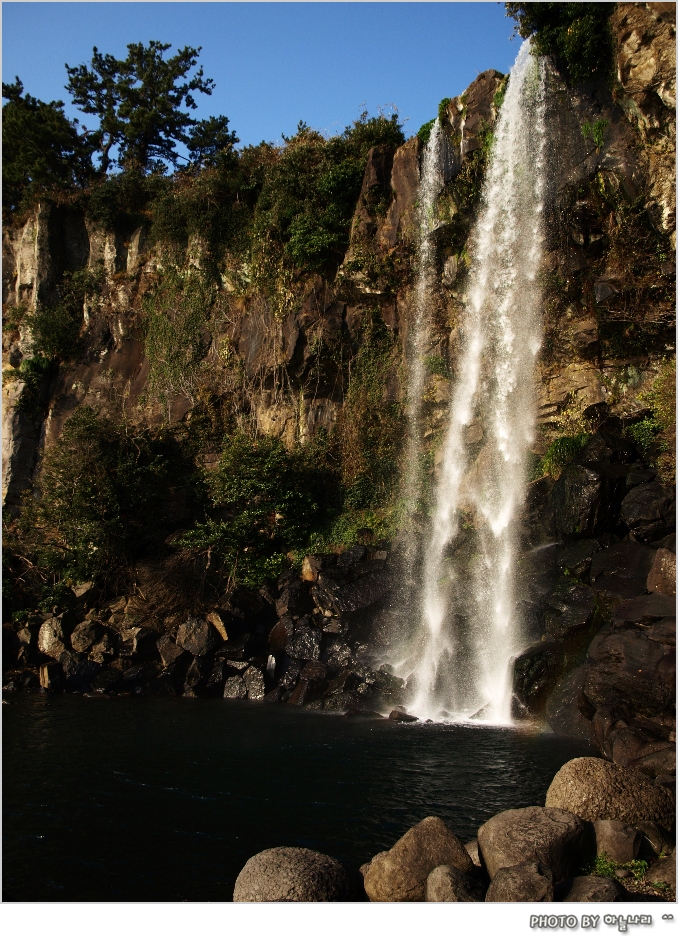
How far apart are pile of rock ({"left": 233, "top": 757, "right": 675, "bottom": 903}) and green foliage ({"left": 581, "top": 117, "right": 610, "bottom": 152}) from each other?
16.0 meters

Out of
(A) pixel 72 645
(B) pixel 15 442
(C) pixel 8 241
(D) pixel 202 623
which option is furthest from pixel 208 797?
(C) pixel 8 241

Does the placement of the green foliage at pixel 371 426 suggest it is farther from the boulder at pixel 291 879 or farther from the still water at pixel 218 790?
the boulder at pixel 291 879

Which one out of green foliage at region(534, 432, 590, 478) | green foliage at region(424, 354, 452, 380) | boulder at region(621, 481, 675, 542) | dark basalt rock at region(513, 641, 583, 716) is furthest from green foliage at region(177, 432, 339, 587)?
boulder at region(621, 481, 675, 542)

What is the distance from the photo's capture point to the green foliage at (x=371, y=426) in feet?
68.4

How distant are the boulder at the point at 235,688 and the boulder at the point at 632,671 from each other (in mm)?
7931

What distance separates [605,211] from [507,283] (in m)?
3.16

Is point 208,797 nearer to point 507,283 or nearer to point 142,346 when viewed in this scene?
point 507,283

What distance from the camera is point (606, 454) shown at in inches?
609

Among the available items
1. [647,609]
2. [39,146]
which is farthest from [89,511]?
[39,146]

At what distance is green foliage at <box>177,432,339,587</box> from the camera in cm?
1892

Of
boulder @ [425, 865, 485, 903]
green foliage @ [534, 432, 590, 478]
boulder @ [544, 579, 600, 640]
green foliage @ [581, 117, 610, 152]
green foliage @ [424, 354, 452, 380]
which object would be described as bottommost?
boulder @ [425, 865, 485, 903]

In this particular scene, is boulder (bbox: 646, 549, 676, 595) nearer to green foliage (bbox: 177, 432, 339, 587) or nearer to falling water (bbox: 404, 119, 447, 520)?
falling water (bbox: 404, 119, 447, 520)

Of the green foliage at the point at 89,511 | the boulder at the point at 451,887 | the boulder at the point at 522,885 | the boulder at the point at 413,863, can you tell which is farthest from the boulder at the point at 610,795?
the green foliage at the point at 89,511

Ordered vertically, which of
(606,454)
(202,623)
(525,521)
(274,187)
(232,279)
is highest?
(274,187)
